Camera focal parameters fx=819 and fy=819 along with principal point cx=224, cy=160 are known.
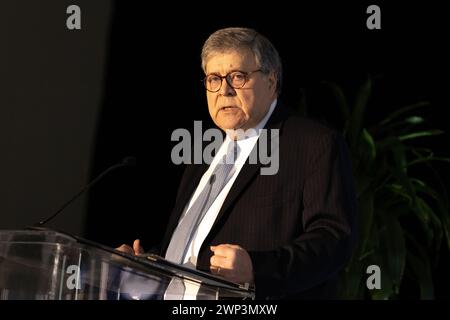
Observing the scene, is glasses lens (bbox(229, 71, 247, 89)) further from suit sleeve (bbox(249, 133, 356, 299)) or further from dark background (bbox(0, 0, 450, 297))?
dark background (bbox(0, 0, 450, 297))

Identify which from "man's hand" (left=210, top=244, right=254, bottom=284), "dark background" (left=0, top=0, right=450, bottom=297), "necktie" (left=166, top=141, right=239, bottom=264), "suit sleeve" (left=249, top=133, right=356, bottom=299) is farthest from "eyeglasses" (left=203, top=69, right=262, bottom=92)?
"dark background" (left=0, top=0, right=450, bottom=297)

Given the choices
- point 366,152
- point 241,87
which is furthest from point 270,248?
point 366,152

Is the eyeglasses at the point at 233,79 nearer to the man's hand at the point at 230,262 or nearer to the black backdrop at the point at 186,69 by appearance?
the man's hand at the point at 230,262

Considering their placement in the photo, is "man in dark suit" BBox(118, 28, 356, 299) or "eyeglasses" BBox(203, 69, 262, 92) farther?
"eyeglasses" BBox(203, 69, 262, 92)

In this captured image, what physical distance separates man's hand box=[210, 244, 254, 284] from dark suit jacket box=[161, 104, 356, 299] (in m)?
0.10

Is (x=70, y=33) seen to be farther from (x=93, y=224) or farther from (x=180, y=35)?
(x=93, y=224)

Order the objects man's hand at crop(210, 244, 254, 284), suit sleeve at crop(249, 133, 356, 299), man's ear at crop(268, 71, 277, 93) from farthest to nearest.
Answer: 1. man's ear at crop(268, 71, 277, 93)
2. suit sleeve at crop(249, 133, 356, 299)
3. man's hand at crop(210, 244, 254, 284)

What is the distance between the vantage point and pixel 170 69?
13.3 ft

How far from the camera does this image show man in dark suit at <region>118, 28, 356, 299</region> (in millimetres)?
1938

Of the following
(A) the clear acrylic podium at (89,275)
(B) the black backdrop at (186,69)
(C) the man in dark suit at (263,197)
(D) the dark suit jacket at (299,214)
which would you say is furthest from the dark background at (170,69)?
(A) the clear acrylic podium at (89,275)

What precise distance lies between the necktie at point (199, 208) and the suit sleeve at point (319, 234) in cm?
28

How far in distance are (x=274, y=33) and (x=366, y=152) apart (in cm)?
90

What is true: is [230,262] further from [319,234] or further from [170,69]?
[170,69]

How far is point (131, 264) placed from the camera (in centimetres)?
168
